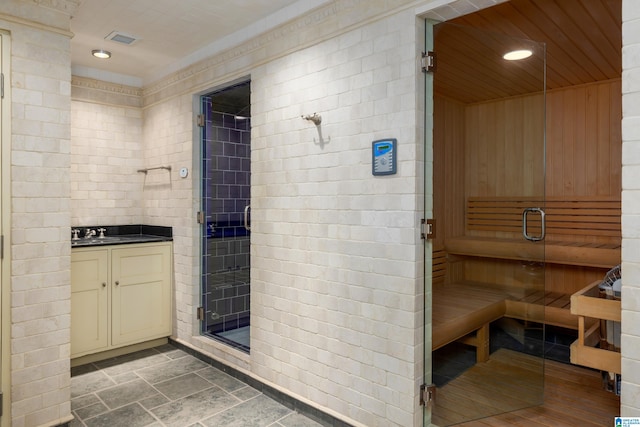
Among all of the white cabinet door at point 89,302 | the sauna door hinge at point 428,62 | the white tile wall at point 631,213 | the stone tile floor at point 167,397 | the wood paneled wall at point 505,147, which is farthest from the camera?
the white cabinet door at point 89,302

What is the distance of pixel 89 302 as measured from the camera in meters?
3.39

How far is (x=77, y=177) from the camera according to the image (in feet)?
13.0

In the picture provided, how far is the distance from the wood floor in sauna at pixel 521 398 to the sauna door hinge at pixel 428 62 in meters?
1.77

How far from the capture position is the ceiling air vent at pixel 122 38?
3189 mm

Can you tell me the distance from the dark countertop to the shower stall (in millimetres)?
506

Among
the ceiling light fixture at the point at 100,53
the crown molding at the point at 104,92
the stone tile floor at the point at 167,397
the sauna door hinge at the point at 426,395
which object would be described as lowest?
the stone tile floor at the point at 167,397

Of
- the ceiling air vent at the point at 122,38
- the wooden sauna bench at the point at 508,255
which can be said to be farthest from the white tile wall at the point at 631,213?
the ceiling air vent at the point at 122,38

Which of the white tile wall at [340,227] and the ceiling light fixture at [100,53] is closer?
the white tile wall at [340,227]

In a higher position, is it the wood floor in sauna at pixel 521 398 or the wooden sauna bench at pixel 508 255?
the wooden sauna bench at pixel 508 255

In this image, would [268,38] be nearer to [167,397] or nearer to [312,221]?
[312,221]

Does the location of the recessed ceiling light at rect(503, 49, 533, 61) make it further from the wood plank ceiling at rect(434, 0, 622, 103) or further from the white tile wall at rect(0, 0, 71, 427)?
the white tile wall at rect(0, 0, 71, 427)

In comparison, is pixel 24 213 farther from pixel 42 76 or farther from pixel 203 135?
pixel 203 135

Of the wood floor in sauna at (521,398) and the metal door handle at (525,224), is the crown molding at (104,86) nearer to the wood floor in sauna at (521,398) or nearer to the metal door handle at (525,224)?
the metal door handle at (525,224)

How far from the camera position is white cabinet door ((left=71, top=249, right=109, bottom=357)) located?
331 cm
